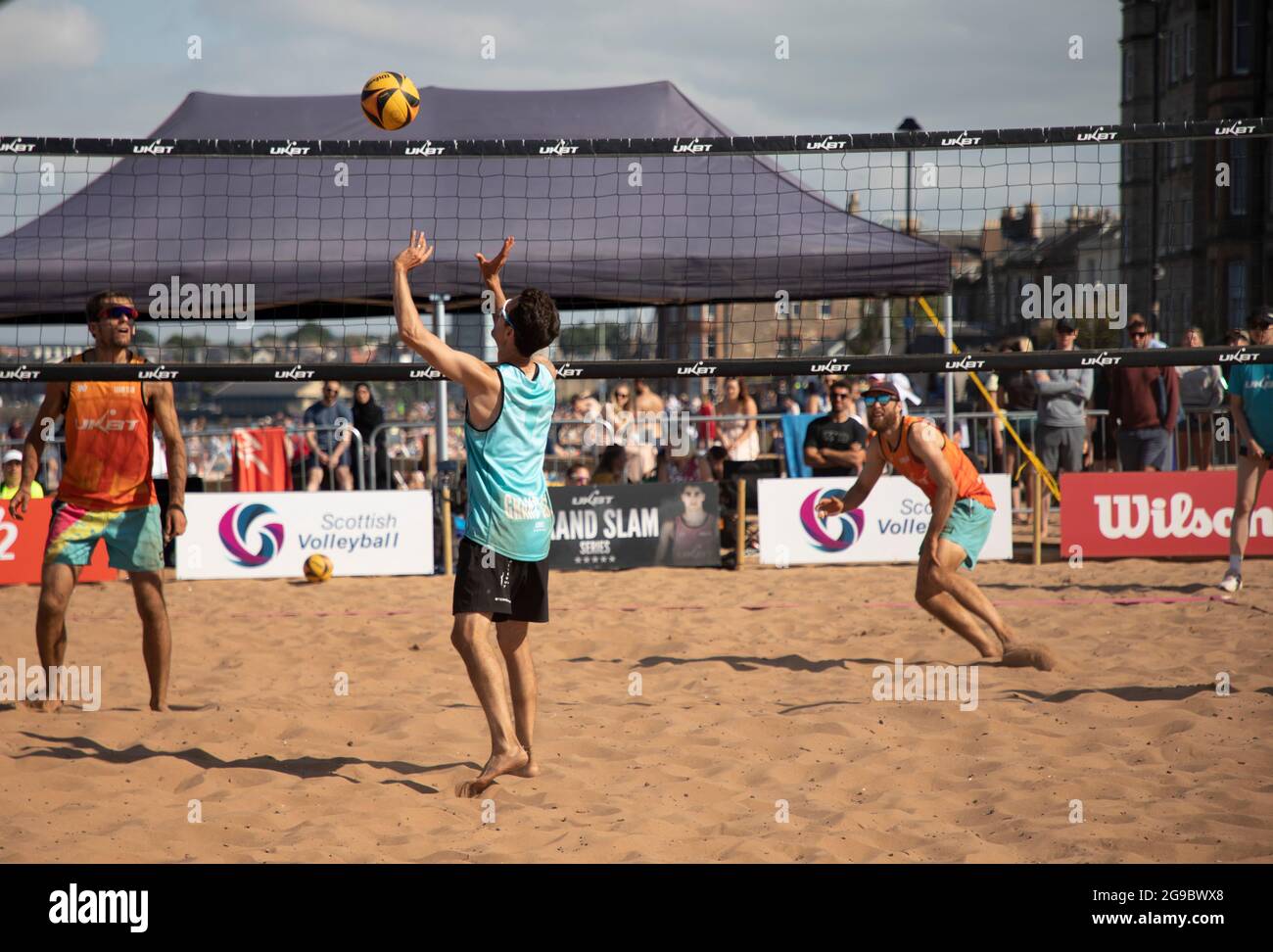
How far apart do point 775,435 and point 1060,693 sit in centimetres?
628

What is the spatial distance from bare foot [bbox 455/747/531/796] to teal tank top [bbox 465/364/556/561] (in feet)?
2.17

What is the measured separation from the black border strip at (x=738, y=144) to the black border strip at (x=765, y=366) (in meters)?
0.88

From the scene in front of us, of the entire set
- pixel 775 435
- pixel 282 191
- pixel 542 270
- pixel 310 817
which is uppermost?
pixel 282 191

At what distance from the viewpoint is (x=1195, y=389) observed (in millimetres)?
12469

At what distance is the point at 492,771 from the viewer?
4.06 meters

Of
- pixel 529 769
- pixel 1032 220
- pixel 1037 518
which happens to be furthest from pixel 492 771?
pixel 1032 220

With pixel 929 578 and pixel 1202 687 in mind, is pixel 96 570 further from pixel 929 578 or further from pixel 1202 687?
pixel 1202 687

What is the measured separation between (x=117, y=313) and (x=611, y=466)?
19.1ft

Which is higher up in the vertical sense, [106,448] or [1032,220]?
[1032,220]

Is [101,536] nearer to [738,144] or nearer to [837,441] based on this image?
[738,144]

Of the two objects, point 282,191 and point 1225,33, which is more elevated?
point 1225,33

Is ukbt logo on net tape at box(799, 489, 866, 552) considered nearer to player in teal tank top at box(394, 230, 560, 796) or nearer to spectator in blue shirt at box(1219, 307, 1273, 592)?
spectator in blue shirt at box(1219, 307, 1273, 592)

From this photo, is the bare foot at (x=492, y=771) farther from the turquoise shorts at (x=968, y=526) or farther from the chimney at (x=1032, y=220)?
the chimney at (x=1032, y=220)
